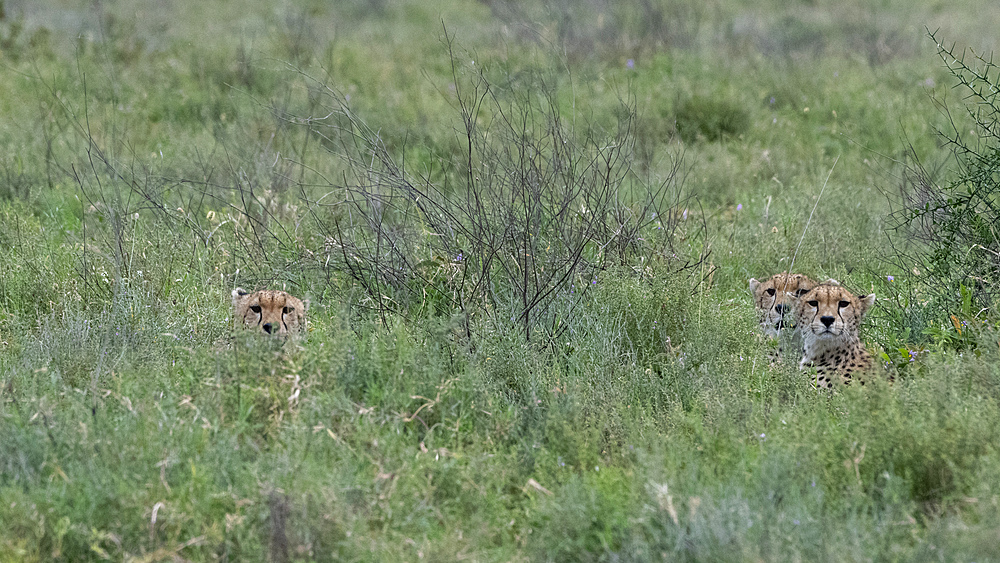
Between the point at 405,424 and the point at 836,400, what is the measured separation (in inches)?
65.9

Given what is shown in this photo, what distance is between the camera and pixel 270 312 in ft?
13.7

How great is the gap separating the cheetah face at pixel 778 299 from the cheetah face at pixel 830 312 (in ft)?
0.32

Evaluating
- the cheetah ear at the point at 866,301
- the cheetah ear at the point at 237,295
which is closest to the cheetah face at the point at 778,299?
the cheetah ear at the point at 866,301

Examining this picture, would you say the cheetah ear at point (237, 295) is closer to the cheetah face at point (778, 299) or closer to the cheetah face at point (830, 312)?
the cheetah face at point (778, 299)

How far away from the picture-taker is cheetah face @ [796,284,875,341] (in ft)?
14.0

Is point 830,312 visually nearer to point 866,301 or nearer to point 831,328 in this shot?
point 831,328

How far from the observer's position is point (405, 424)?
3.61 m

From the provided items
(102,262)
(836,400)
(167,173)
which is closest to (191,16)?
(167,173)

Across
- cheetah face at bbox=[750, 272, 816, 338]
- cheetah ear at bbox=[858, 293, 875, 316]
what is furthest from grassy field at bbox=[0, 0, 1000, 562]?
Result: cheetah ear at bbox=[858, 293, 875, 316]

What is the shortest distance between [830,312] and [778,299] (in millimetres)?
311

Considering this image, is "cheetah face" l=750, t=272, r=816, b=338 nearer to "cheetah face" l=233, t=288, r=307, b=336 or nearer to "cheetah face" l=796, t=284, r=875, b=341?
"cheetah face" l=796, t=284, r=875, b=341

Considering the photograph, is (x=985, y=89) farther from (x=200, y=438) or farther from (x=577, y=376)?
(x=200, y=438)

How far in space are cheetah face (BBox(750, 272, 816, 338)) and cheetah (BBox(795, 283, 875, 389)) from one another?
3.4 inches

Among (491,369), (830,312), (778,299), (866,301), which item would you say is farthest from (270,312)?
(866,301)
